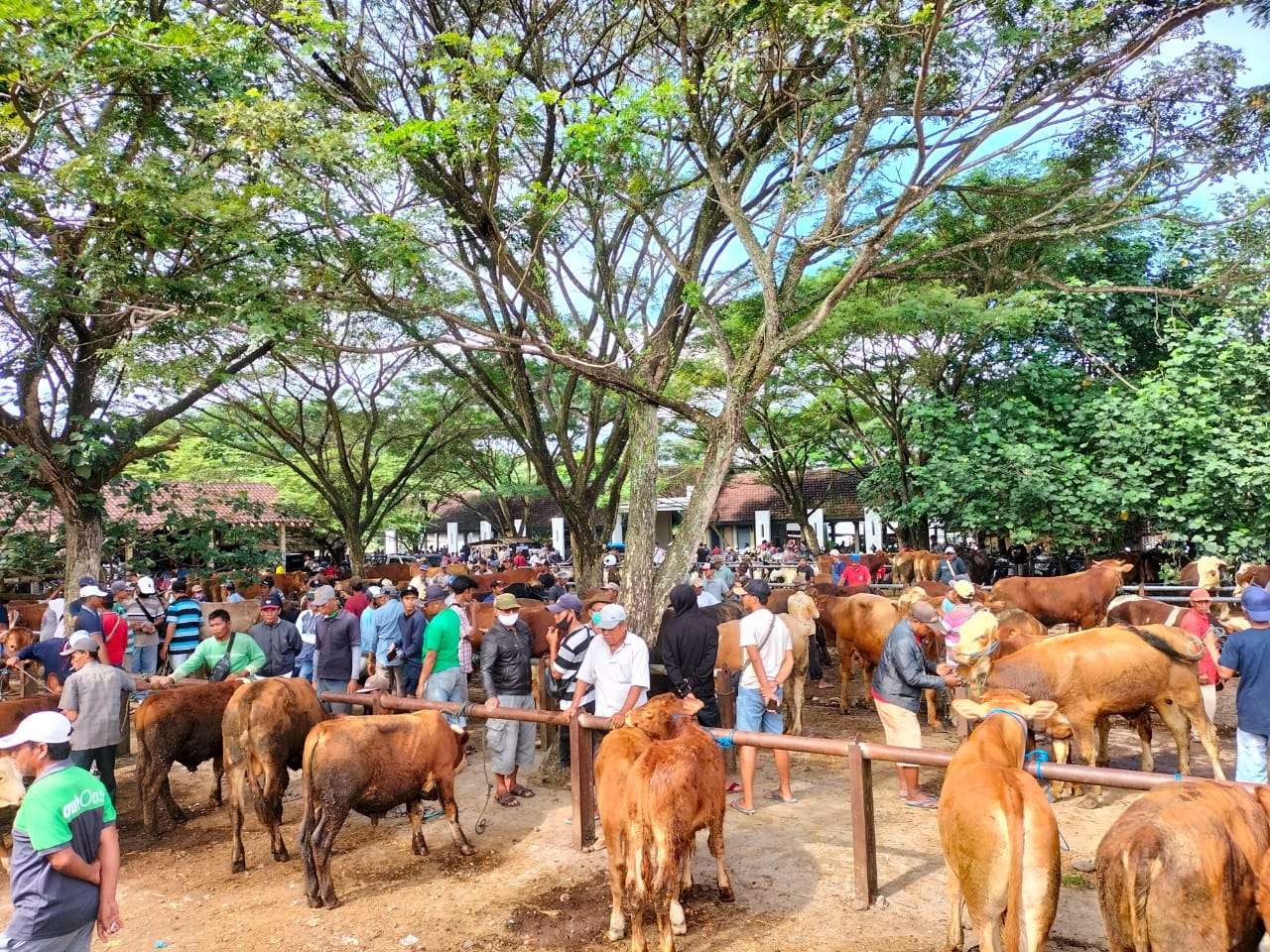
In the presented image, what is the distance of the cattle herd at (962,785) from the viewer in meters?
3.16

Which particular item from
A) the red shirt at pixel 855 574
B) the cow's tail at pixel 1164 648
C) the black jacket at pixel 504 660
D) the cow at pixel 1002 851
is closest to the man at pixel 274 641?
the black jacket at pixel 504 660

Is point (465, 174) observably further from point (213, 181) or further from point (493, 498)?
point (493, 498)

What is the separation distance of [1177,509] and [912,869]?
14.6 m

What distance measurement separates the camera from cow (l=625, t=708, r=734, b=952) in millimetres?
4414

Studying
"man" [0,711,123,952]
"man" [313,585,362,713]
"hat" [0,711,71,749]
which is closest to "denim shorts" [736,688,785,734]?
"man" [313,585,362,713]

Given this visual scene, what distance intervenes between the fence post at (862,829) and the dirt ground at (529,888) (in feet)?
0.42

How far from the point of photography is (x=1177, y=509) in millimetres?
17047

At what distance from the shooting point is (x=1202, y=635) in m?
7.96

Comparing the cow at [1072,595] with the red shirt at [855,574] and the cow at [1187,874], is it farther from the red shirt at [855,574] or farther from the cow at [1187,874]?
the cow at [1187,874]

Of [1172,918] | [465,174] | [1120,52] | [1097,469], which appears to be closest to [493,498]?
[1097,469]

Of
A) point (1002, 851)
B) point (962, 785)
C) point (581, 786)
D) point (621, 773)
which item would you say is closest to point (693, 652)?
point (581, 786)

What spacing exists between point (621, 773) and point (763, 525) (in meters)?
35.9

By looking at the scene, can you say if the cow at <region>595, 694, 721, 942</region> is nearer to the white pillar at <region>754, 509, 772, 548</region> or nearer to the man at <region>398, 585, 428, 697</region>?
the man at <region>398, 585, 428, 697</region>

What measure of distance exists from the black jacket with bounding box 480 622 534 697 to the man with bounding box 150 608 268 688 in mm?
2357
